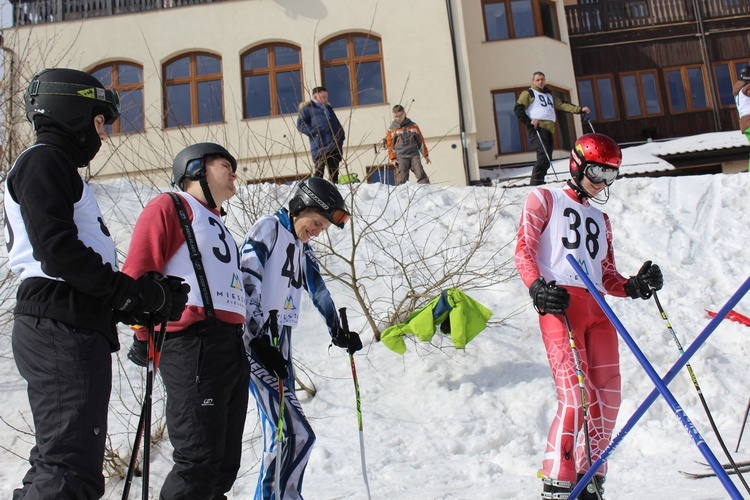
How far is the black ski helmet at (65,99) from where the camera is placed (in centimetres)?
270

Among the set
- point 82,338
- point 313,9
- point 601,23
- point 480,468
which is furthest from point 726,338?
point 601,23

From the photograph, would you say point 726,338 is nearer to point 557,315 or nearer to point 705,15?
point 557,315

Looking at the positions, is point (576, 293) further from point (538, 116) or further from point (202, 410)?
point (538, 116)

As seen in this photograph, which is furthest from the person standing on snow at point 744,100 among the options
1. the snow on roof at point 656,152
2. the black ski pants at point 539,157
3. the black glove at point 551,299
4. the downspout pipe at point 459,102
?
the black glove at point 551,299

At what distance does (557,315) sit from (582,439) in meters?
0.65

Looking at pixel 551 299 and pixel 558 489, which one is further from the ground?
pixel 551 299

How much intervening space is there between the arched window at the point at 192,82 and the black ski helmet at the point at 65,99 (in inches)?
537

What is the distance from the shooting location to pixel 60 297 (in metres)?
2.49

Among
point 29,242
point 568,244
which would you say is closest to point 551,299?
point 568,244

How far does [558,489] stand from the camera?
356cm

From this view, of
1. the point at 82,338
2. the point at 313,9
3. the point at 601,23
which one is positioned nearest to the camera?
the point at 82,338

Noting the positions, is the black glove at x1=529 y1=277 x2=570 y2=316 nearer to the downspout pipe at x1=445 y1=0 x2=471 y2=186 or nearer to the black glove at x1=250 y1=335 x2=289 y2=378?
the black glove at x1=250 y1=335 x2=289 y2=378

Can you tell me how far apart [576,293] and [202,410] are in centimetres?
212

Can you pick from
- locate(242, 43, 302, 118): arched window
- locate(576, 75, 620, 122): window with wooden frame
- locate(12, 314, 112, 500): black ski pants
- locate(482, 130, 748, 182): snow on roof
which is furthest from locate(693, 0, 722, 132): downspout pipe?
locate(12, 314, 112, 500): black ski pants
